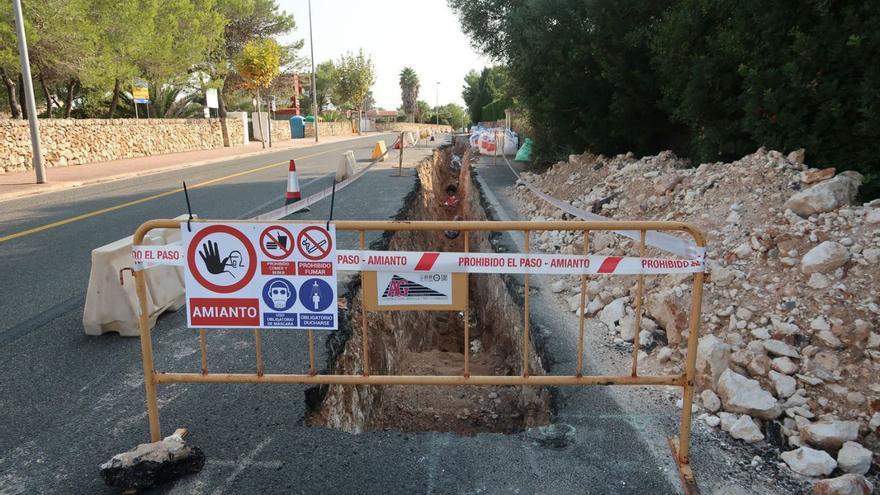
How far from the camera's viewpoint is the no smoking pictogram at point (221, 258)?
3.08 meters

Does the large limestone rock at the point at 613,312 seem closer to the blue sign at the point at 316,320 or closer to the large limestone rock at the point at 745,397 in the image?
the large limestone rock at the point at 745,397

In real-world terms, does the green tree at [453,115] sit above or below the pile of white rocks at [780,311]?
above

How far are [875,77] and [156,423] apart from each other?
6424mm

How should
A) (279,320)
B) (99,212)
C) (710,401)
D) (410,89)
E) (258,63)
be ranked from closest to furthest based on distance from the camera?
(279,320) < (710,401) < (99,212) < (258,63) < (410,89)

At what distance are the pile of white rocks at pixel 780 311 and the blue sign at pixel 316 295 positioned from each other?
2383mm

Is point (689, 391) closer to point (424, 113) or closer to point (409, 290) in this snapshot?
point (409, 290)

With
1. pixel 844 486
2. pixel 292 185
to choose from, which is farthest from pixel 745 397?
pixel 292 185

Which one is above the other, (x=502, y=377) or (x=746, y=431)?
(x=502, y=377)

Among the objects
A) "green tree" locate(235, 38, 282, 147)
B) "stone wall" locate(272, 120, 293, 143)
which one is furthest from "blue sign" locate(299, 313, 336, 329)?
"stone wall" locate(272, 120, 293, 143)

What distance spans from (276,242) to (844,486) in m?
3.00

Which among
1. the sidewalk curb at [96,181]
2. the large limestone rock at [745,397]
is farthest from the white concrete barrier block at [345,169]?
the large limestone rock at [745,397]

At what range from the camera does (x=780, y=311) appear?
4133mm

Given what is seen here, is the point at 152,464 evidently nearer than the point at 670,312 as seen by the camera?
Yes

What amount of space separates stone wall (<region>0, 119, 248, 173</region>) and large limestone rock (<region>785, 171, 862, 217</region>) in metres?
19.1
